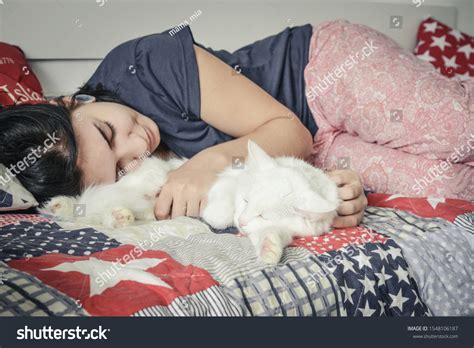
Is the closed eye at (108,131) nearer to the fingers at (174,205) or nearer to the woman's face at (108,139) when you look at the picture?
the woman's face at (108,139)

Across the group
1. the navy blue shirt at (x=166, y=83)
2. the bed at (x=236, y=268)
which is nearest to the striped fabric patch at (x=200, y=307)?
the bed at (x=236, y=268)

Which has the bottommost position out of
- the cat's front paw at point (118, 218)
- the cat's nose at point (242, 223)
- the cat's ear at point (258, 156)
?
the cat's front paw at point (118, 218)

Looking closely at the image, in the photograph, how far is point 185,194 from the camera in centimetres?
106

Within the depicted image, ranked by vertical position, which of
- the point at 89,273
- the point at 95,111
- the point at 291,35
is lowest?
the point at 89,273

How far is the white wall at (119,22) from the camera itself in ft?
5.08

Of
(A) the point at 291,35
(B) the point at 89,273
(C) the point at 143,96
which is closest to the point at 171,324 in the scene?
(B) the point at 89,273

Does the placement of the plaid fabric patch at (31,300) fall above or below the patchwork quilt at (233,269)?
above

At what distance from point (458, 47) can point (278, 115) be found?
4.19 feet

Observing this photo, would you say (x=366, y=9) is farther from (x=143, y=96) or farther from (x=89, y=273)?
(x=89, y=273)

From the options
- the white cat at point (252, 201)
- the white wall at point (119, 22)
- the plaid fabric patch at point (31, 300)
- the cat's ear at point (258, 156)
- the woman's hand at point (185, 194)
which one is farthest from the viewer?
the white wall at point (119, 22)

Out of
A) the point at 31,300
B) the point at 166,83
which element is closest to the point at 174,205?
the point at 166,83

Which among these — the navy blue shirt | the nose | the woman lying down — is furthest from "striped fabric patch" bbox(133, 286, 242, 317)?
the navy blue shirt

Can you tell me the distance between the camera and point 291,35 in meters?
1.46

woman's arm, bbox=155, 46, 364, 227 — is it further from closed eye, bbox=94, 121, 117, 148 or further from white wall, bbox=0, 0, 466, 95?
white wall, bbox=0, 0, 466, 95
